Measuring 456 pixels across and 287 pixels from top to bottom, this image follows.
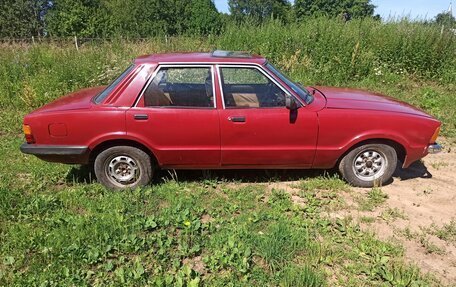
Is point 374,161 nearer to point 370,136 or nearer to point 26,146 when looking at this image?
point 370,136

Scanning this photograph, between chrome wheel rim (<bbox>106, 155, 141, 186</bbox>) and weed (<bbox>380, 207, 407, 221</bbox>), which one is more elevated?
chrome wheel rim (<bbox>106, 155, 141, 186</bbox>)

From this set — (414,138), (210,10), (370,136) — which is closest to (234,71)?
(370,136)

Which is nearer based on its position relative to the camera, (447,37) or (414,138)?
(414,138)

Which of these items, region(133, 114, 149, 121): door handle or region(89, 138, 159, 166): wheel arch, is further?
region(89, 138, 159, 166): wheel arch

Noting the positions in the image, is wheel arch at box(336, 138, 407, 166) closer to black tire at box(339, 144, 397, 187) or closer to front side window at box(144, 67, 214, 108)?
black tire at box(339, 144, 397, 187)

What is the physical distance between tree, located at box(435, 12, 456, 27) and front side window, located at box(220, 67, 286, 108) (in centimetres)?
954

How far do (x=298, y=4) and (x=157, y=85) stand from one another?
79.4m

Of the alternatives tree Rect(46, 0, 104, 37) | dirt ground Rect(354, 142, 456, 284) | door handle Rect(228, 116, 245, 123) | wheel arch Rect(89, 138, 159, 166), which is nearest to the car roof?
door handle Rect(228, 116, 245, 123)

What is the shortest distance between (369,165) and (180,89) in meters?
2.62

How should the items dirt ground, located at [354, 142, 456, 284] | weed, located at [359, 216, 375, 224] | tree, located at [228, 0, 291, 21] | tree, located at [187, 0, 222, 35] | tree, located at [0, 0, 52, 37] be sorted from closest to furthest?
dirt ground, located at [354, 142, 456, 284] < weed, located at [359, 216, 375, 224] < tree, located at [0, 0, 52, 37] < tree, located at [187, 0, 222, 35] < tree, located at [228, 0, 291, 21]

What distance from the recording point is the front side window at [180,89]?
4.70 metres

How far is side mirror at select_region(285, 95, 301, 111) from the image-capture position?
180 inches

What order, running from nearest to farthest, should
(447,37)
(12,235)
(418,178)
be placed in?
(12,235) → (418,178) → (447,37)

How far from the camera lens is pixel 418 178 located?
5.43m
